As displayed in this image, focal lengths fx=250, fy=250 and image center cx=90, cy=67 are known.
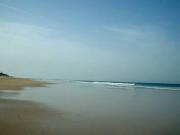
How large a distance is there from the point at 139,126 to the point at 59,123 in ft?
8.59

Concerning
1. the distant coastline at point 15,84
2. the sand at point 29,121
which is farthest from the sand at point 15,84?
the sand at point 29,121

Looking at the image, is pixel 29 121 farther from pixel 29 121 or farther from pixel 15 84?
pixel 15 84

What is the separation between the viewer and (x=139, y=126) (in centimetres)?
819

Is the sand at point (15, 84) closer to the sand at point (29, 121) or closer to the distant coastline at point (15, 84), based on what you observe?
the distant coastline at point (15, 84)

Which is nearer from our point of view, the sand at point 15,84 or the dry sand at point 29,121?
the dry sand at point 29,121

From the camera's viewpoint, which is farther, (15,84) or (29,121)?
(15,84)

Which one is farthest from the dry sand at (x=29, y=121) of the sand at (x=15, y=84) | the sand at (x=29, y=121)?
the sand at (x=15, y=84)

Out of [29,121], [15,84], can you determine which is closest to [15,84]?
[15,84]

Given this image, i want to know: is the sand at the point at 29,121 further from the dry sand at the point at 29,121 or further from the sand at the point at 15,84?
the sand at the point at 15,84

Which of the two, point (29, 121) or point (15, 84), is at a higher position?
point (15, 84)

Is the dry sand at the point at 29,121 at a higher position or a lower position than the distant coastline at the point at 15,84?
lower

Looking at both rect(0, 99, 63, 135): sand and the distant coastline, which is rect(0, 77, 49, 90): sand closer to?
the distant coastline

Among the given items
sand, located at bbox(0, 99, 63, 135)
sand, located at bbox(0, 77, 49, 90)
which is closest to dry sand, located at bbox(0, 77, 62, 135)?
sand, located at bbox(0, 99, 63, 135)

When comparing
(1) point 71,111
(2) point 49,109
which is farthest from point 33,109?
(1) point 71,111
